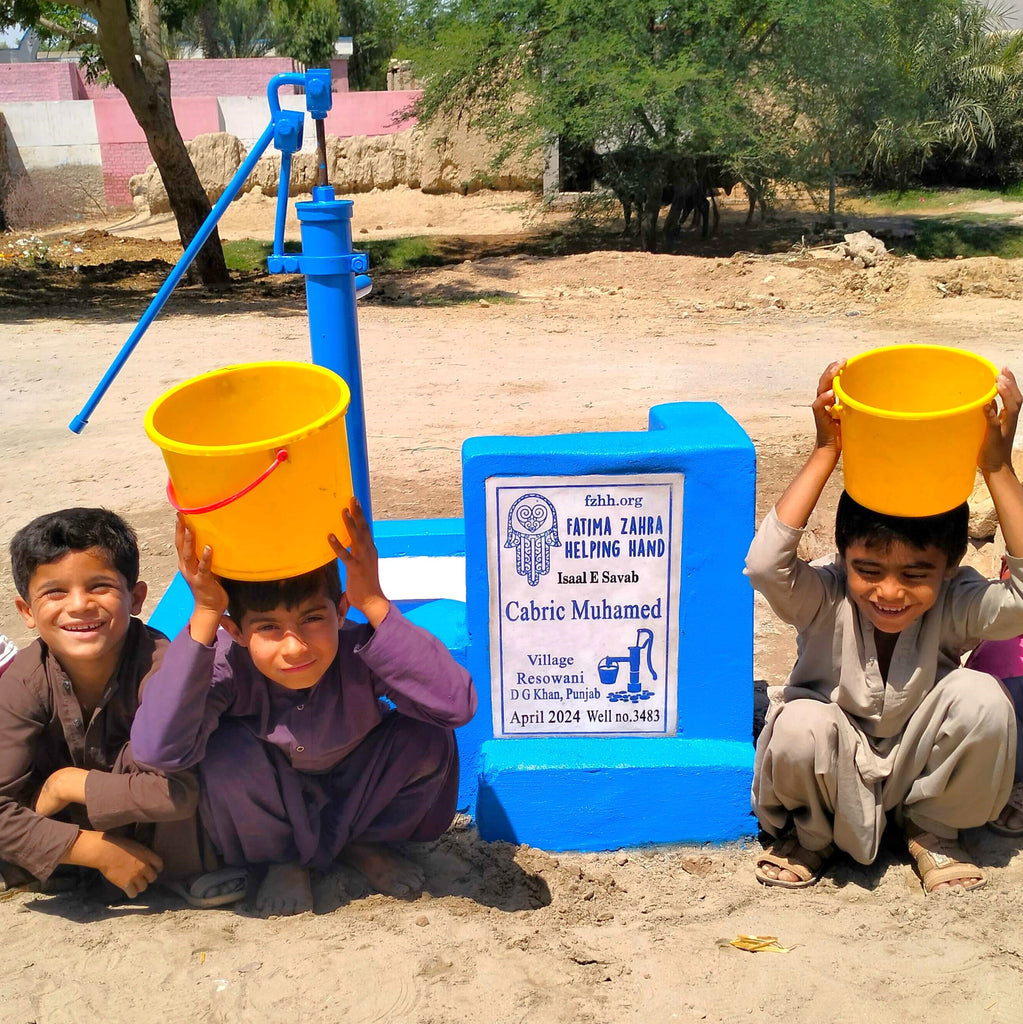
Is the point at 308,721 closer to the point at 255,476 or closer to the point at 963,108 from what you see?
the point at 255,476

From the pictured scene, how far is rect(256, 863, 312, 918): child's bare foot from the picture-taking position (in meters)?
2.49

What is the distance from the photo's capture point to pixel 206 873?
8.53ft

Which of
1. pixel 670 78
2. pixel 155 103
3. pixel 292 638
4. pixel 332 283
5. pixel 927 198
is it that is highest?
pixel 670 78

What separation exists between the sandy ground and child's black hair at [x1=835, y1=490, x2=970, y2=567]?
509mm

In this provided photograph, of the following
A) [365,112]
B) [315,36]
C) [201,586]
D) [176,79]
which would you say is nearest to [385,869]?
[201,586]

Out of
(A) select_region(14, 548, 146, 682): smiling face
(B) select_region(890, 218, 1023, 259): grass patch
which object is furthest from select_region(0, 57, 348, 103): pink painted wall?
(A) select_region(14, 548, 146, 682): smiling face

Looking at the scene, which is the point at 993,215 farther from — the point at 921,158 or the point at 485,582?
the point at 485,582

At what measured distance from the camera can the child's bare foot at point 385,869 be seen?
8.48ft

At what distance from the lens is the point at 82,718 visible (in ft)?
8.13

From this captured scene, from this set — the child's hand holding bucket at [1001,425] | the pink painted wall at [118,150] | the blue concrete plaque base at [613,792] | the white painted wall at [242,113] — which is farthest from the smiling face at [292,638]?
the white painted wall at [242,113]

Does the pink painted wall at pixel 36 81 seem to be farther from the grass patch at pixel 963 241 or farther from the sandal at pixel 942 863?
the sandal at pixel 942 863

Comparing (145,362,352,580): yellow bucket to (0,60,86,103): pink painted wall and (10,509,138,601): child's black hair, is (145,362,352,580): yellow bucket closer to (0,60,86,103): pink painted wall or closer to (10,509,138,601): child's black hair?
(10,509,138,601): child's black hair

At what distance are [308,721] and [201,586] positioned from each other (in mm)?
423

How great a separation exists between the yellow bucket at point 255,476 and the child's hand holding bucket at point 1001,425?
1274mm
